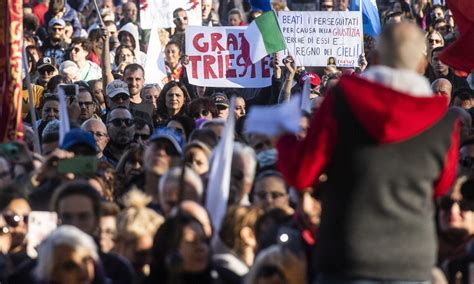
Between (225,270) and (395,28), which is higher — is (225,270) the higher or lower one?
the lower one

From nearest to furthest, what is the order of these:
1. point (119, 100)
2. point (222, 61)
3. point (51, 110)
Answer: point (51, 110) < point (119, 100) < point (222, 61)

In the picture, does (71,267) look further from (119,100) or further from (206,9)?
(206,9)

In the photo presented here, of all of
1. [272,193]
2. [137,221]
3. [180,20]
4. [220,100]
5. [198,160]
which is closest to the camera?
[137,221]

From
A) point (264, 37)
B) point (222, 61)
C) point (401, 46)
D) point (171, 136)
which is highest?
point (401, 46)

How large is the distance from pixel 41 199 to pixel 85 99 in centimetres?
424

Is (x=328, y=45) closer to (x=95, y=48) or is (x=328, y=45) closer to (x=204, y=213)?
(x=95, y=48)

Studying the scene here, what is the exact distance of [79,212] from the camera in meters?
8.37

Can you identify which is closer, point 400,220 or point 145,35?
point 400,220

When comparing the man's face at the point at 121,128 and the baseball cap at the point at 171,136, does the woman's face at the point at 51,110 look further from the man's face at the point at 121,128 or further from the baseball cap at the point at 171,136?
the baseball cap at the point at 171,136

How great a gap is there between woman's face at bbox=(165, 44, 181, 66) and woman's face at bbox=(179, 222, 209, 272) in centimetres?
954

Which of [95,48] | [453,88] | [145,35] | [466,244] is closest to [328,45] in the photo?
[453,88]

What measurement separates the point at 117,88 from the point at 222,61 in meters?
1.57

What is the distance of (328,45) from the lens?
52.9 feet

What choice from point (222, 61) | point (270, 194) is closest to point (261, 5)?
point (222, 61)
